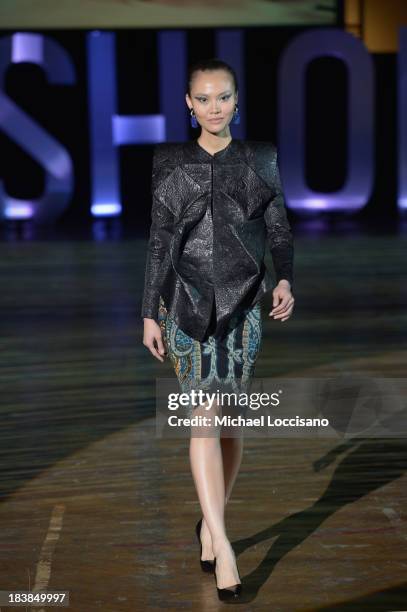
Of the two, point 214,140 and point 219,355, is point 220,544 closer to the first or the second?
point 219,355

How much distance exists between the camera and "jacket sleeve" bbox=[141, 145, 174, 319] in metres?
3.02

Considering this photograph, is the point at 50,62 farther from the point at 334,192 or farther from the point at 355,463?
the point at 355,463

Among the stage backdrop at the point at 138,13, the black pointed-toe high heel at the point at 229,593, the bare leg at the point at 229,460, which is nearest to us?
the black pointed-toe high heel at the point at 229,593

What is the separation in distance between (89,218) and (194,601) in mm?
10814

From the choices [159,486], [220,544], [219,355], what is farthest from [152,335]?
[159,486]

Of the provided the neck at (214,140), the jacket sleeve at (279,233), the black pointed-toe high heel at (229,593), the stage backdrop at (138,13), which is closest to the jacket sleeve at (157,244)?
the neck at (214,140)

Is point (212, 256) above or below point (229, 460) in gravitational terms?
above

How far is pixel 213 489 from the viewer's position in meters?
2.97

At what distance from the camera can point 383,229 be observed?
11922mm

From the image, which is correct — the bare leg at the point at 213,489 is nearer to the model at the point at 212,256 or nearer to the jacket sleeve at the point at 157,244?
the model at the point at 212,256

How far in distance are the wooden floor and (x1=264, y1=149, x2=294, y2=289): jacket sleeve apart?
778 mm

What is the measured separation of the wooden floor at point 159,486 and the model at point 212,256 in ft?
0.85

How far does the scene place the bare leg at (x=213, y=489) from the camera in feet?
9.61

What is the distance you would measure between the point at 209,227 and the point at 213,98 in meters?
0.31
